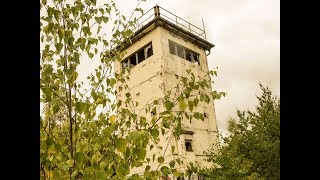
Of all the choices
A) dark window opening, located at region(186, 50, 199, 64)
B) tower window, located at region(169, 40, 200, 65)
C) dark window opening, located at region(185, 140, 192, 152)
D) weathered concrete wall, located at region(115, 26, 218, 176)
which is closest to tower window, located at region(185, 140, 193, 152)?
dark window opening, located at region(185, 140, 192, 152)

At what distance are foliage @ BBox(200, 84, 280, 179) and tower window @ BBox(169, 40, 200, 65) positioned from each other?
707 centimetres

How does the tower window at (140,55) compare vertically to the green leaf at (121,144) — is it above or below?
above

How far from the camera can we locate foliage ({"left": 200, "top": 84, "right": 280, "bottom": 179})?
17844 millimetres

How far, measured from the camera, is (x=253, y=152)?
1941 centimetres

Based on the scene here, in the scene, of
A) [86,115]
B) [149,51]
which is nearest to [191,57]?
[149,51]

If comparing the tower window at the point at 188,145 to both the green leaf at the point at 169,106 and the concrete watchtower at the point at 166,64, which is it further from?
the green leaf at the point at 169,106

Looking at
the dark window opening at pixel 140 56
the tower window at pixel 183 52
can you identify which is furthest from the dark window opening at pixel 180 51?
the dark window opening at pixel 140 56

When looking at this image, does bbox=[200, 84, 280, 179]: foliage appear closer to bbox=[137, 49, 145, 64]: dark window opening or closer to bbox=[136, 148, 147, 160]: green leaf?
bbox=[137, 49, 145, 64]: dark window opening

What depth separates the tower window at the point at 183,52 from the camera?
78.7 ft

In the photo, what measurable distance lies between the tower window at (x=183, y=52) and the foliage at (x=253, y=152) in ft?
23.2
